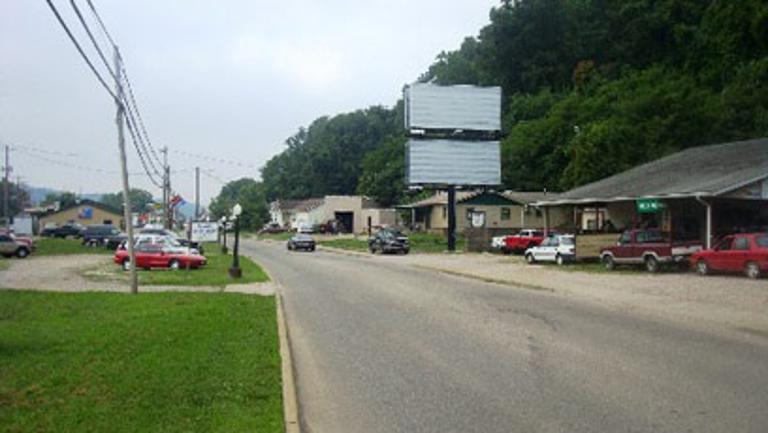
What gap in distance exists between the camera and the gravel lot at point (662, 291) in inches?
668

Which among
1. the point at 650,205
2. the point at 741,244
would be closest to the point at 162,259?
the point at 650,205

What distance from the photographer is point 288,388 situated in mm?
9273

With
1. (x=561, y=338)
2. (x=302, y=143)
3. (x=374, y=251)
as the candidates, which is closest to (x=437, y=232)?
(x=374, y=251)

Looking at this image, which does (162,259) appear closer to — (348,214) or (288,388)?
(288,388)

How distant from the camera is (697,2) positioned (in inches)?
2697

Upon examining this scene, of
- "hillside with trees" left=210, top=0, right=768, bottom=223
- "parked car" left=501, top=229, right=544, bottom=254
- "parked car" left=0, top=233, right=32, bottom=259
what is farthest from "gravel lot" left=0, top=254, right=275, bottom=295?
"parked car" left=501, top=229, right=544, bottom=254

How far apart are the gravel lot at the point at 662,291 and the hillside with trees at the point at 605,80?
8935 mm

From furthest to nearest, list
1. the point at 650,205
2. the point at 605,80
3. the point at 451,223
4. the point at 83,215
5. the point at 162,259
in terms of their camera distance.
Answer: the point at 83,215
the point at 605,80
the point at 451,223
the point at 162,259
the point at 650,205

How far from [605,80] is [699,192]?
48993 mm

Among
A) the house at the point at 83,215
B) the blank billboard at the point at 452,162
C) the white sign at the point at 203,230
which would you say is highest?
the blank billboard at the point at 452,162

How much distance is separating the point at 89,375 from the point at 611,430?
19.5 feet

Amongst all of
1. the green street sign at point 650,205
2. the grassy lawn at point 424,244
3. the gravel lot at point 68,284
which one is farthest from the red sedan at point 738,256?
the grassy lawn at point 424,244

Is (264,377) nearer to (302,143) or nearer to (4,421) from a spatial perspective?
(4,421)

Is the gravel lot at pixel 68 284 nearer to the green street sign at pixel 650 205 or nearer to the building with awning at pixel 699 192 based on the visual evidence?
the green street sign at pixel 650 205
